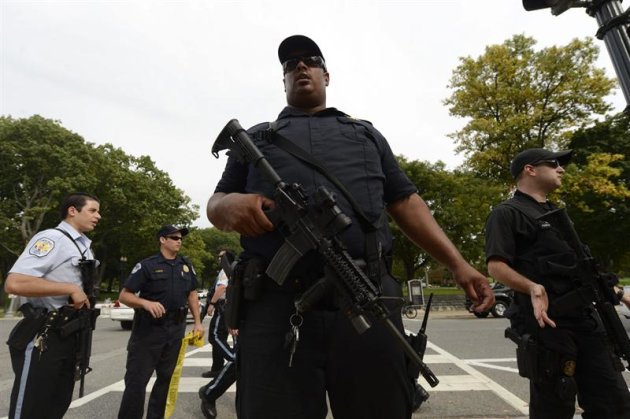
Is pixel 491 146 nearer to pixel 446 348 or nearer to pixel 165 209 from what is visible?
pixel 446 348

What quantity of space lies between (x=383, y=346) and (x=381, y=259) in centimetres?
35

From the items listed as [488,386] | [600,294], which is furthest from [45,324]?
[488,386]

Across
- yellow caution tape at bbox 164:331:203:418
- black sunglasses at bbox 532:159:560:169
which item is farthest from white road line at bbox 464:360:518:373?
yellow caution tape at bbox 164:331:203:418

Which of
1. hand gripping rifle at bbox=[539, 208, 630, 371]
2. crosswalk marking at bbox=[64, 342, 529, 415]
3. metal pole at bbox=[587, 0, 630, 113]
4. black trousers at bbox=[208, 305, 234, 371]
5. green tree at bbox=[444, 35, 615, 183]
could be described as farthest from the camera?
green tree at bbox=[444, 35, 615, 183]

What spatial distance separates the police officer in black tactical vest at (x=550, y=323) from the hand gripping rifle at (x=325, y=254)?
147 cm

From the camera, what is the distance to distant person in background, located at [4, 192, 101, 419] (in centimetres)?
290

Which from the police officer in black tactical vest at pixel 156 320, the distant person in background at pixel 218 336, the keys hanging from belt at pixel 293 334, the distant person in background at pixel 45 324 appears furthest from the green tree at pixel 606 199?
the keys hanging from belt at pixel 293 334

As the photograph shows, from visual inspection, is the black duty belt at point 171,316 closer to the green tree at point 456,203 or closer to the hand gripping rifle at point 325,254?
the hand gripping rifle at point 325,254

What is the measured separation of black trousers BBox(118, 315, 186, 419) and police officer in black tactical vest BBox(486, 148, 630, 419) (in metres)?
3.16

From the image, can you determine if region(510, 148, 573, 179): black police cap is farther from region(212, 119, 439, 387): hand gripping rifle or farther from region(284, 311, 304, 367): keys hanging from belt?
region(284, 311, 304, 367): keys hanging from belt

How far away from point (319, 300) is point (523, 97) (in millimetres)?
21263

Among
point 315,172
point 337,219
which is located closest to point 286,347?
point 337,219

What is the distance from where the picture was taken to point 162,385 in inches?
173

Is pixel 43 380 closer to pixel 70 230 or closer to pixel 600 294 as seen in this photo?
pixel 70 230
